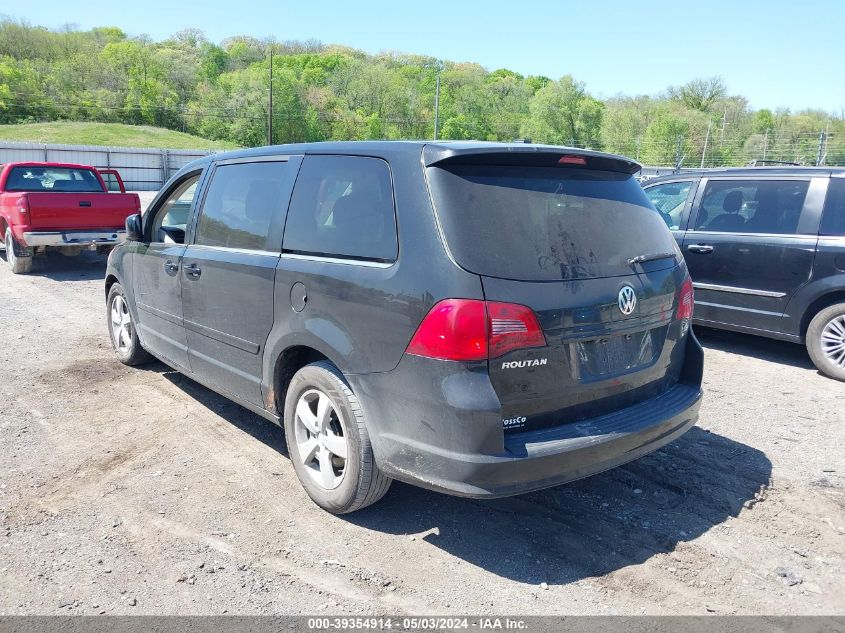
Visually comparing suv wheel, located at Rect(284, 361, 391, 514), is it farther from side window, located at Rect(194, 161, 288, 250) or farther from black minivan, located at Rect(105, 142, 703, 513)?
side window, located at Rect(194, 161, 288, 250)

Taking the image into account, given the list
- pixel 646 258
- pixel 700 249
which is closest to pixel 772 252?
pixel 700 249

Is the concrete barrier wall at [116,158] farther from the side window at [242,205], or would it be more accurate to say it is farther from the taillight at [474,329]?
the taillight at [474,329]

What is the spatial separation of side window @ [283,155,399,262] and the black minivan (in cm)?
1

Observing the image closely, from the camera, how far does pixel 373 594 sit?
2.87m

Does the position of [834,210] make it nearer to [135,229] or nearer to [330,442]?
[330,442]

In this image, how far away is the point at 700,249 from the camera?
23.2 feet

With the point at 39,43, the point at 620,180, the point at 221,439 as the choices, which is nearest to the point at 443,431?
the point at 620,180

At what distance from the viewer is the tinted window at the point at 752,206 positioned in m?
6.49

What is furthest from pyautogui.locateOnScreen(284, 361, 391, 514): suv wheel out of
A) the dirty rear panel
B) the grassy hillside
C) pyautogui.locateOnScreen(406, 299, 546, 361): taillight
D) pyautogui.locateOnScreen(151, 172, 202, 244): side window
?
the grassy hillside

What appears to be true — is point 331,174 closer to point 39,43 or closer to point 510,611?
point 510,611

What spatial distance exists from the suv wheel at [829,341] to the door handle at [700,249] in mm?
1248

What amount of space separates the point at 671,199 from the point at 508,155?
5.35 m

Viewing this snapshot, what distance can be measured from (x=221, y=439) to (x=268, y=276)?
1393mm

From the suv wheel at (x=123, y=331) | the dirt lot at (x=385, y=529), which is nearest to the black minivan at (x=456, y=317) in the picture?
the dirt lot at (x=385, y=529)
